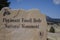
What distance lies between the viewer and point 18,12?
7.61 meters

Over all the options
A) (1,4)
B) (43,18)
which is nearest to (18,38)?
(43,18)

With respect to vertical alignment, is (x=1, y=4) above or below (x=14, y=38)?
above

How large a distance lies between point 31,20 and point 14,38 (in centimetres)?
105

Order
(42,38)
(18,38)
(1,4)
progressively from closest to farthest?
1. (42,38)
2. (18,38)
3. (1,4)

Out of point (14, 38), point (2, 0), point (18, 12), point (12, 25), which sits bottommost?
point (14, 38)

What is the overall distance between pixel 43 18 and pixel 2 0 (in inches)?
339

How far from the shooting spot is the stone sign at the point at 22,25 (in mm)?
7101

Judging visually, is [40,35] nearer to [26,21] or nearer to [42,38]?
[42,38]

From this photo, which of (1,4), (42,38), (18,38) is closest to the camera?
(42,38)

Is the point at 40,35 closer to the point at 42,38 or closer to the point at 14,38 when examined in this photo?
the point at 42,38

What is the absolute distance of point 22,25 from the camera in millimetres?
7410

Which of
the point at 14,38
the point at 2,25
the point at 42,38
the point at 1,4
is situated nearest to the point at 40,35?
the point at 42,38

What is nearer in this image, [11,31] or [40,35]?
[40,35]

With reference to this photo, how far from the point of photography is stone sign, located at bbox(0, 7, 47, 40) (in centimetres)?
710
